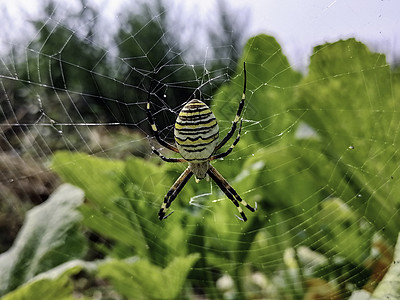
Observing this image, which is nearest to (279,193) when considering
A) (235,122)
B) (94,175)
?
(235,122)

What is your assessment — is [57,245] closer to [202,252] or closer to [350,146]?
[202,252]

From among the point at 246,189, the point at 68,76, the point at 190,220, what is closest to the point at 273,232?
the point at 246,189

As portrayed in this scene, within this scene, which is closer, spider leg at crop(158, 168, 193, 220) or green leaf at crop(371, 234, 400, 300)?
green leaf at crop(371, 234, 400, 300)

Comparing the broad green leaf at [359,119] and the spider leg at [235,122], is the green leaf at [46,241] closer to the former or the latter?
the spider leg at [235,122]

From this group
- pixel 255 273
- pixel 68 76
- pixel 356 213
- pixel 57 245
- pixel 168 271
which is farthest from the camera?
pixel 68 76

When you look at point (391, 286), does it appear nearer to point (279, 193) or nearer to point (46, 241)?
point (279, 193)

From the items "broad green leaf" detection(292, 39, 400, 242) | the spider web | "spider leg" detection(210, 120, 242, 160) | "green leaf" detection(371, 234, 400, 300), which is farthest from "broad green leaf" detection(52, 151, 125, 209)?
"green leaf" detection(371, 234, 400, 300)

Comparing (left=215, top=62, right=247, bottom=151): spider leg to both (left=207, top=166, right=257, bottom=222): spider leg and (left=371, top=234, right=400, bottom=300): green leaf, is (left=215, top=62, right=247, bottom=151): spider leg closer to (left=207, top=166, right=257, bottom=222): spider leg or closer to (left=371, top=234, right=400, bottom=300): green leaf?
(left=207, top=166, right=257, bottom=222): spider leg
